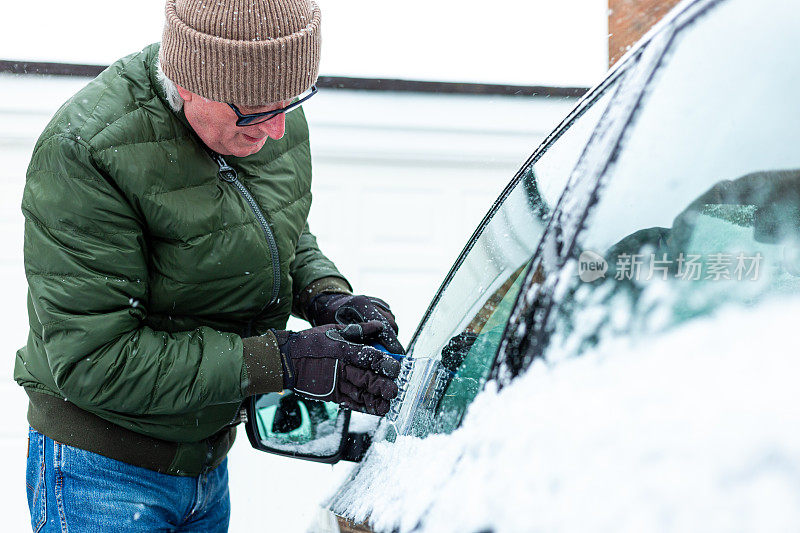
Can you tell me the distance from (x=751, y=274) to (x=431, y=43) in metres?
3.04

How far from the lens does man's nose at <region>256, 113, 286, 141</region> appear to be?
4.83ft

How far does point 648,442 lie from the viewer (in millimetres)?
706

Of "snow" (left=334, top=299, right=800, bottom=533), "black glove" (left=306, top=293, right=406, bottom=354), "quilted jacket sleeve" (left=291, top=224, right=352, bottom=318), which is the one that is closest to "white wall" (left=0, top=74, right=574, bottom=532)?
"quilted jacket sleeve" (left=291, top=224, right=352, bottom=318)

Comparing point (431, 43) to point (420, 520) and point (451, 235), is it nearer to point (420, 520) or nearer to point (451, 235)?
point (451, 235)

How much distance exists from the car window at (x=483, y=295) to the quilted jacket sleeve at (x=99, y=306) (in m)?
0.36

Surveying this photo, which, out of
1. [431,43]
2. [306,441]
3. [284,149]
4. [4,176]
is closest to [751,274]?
[306,441]

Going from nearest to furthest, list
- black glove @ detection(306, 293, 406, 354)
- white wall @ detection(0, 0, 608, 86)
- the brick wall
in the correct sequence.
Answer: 1. the brick wall
2. black glove @ detection(306, 293, 406, 354)
3. white wall @ detection(0, 0, 608, 86)

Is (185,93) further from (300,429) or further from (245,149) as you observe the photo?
(300,429)

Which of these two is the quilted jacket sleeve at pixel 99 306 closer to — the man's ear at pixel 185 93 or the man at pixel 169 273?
the man at pixel 169 273

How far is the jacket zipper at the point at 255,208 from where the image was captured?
1562 millimetres

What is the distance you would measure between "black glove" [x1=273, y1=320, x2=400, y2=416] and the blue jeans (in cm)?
46

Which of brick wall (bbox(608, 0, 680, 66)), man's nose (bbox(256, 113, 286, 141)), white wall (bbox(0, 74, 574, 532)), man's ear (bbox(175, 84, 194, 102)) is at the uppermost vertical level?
brick wall (bbox(608, 0, 680, 66))

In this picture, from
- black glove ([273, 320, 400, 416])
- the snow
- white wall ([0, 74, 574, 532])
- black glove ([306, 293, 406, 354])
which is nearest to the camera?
the snow

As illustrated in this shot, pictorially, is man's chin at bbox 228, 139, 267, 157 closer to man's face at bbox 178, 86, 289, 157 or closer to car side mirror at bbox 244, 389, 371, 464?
man's face at bbox 178, 86, 289, 157
